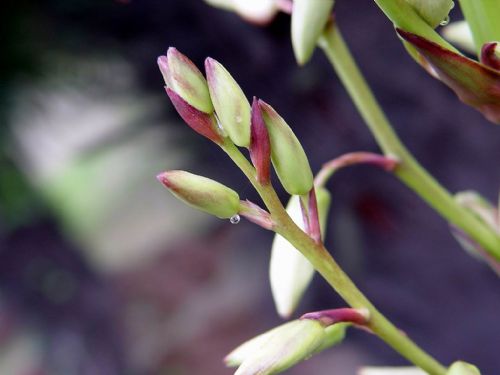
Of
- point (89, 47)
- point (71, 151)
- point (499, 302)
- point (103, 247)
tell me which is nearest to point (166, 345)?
point (103, 247)

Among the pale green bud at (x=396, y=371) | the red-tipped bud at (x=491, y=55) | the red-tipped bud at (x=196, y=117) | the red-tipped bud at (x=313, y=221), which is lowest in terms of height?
the pale green bud at (x=396, y=371)

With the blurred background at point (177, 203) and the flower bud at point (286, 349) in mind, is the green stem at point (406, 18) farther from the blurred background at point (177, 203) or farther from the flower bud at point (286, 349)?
the blurred background at point (177, 203)

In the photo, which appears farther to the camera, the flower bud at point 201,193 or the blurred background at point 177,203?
the blurred background at point 177,203

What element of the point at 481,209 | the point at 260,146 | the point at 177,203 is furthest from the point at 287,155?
the point at 177,203

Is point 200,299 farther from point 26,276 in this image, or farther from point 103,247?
point 26,276

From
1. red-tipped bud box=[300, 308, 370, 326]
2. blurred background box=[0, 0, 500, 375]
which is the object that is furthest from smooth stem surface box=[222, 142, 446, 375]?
blurred background box=[0, 0, 500, 375]

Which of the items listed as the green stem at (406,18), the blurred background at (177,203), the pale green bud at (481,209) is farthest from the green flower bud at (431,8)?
the blurred background at (177,203)
